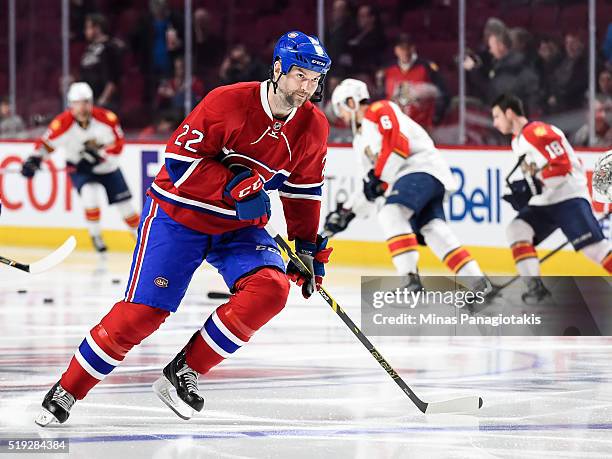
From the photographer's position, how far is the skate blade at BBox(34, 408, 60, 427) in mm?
4113

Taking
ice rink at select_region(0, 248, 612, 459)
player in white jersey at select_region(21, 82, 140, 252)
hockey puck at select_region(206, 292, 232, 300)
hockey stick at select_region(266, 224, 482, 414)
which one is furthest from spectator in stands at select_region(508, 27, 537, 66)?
hockey stick at select_region(266, 224, 482, 414)

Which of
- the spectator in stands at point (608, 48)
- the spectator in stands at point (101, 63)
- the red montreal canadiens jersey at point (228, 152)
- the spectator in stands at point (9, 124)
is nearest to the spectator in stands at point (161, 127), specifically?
the spectator in stands at point (101, 63)

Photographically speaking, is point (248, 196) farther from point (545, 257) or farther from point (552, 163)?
point (545, 257)

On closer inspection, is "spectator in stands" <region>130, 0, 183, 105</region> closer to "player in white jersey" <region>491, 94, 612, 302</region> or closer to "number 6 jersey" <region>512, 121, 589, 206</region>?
"player in white jersey" <region>491, 94, 612, 302</region>

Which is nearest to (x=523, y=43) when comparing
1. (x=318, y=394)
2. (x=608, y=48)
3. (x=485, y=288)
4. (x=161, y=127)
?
(x=608, y=48)

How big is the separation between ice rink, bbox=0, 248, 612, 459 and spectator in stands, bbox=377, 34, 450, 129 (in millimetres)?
2138

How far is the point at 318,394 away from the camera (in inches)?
187

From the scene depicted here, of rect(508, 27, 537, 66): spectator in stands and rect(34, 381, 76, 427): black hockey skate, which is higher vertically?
rect(508, 27, 537, 66): spectator in stands

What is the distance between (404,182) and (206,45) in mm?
3071

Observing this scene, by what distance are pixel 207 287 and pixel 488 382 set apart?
3115mm

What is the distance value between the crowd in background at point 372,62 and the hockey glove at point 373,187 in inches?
54.9

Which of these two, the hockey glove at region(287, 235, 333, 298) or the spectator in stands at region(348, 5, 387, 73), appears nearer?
the hockey glove at region(287, 235, 333, 298)

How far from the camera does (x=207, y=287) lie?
7926 millimetres

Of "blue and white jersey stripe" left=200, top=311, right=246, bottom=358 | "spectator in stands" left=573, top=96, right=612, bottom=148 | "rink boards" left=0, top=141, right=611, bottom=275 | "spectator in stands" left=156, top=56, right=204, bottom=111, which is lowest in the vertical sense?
"rink boards" left=0, top=141, right=611, bottom=275
